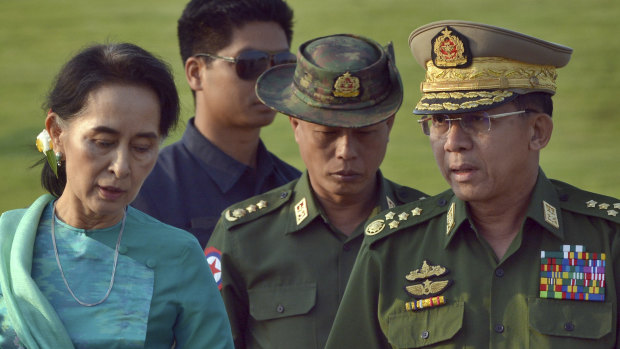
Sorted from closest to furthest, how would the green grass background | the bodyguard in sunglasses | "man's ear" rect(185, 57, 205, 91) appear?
1. the bodyguard in sunglasses
2. "man's ear" rect(185, 57, 205, 91)
3. the green grass background

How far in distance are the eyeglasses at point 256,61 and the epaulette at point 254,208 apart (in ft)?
2.47

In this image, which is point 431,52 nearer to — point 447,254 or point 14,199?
point 447,254

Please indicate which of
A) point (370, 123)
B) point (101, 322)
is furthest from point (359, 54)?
point (101, 322)

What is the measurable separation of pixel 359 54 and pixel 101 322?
5.00ft

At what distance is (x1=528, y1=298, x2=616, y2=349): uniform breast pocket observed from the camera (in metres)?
3.54

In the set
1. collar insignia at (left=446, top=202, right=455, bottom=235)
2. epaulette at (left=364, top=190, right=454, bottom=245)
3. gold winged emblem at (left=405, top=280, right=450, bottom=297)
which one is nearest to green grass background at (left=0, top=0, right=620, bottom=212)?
epaulette at (left=364, top=190, right=454, bottom=245)

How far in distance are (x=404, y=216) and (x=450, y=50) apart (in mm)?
514

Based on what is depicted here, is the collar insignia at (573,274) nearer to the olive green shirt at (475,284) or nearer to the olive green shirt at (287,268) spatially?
the olive green shirt at (475,284)

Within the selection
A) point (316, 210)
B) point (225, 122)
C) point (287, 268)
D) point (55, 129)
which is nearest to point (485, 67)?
point (316, 210)

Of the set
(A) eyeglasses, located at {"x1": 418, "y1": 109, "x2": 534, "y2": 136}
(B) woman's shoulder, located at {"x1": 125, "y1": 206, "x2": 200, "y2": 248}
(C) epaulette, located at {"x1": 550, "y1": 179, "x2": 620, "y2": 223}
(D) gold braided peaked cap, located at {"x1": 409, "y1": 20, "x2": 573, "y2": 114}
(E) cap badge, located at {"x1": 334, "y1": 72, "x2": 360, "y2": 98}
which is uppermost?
(E) cap badge, located at {"x1": 334, "y1": 72, "x2": 360, "y2": 98}

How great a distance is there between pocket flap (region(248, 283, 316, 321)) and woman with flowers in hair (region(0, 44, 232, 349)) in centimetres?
92

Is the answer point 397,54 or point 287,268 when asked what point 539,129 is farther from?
point 397,54

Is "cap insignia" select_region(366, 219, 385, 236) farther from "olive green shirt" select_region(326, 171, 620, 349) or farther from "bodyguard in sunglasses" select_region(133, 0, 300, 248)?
"bodyguard in sunglasses" select_region(133, 0, 300, 248)

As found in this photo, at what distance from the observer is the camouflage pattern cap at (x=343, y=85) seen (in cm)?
432
